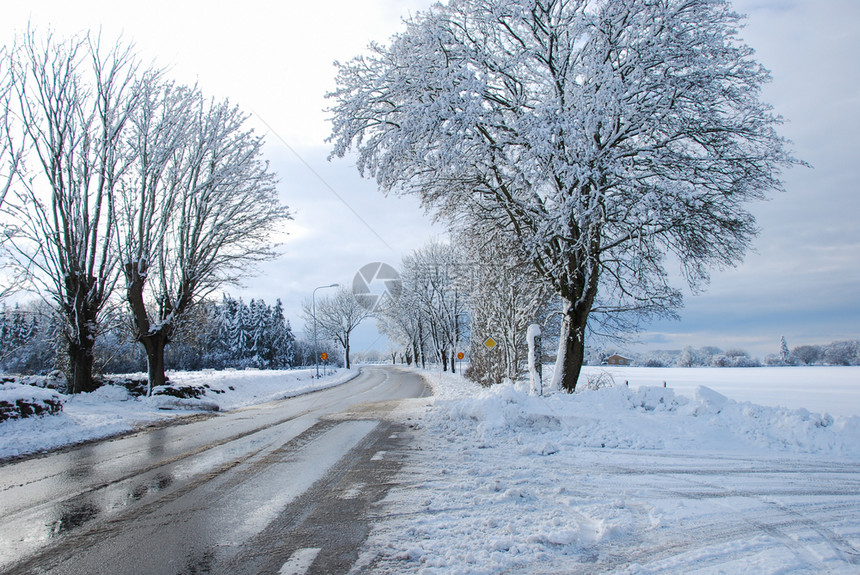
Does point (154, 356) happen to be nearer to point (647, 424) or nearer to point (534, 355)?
point (534, 355)

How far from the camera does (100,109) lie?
17359 millimetres

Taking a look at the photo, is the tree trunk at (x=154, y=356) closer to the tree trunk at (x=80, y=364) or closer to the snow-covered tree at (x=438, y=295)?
the tree trunk at (x=80, y=364)

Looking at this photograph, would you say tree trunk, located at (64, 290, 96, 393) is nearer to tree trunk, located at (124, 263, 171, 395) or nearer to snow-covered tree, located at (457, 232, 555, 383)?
tree trunk, located at (124, 263, 171, 395)

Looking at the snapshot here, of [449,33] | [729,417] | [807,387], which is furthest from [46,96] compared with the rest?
[807,387]

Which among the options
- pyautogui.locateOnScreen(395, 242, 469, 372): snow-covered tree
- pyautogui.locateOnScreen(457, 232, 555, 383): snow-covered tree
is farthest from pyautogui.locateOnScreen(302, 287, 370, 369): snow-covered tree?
pyautogui.locateOnScreen(457, 232, 555, 383): snow-covered tree

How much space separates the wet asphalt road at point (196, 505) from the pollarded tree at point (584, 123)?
642 centimetres

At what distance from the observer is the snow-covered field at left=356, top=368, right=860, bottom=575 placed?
342cm

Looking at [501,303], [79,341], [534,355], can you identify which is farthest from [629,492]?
[79,341]

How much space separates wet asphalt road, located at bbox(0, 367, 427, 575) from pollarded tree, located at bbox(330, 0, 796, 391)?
6422 mm

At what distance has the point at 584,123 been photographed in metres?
9.60

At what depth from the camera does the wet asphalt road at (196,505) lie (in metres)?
3.41

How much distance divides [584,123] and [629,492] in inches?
286

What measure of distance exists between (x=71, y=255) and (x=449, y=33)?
14964 millimetres

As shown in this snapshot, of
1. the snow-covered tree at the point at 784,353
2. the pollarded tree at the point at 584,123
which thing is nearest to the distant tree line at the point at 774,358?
the snow-covered tree at the point at 784,353
